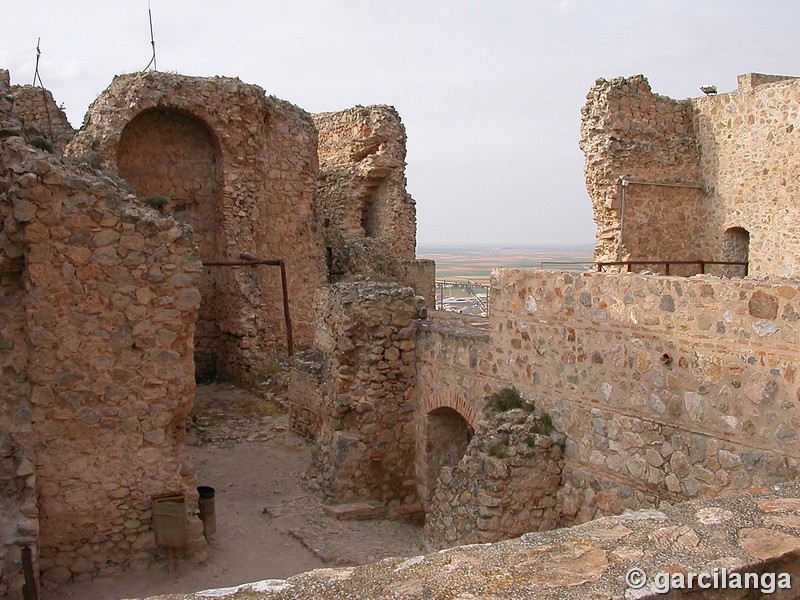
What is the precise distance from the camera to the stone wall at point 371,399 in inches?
400

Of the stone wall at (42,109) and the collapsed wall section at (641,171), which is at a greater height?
the stone wall at (42,109)

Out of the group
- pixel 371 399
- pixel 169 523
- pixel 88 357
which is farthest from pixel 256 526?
pixel 88 357

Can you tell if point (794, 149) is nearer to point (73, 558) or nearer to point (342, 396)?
point (342, 396)

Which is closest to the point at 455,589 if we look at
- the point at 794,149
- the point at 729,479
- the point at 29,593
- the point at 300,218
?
the point at 729,479

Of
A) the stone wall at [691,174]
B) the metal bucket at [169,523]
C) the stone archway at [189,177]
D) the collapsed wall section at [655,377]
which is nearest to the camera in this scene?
the collapsed wall section at [655,377]

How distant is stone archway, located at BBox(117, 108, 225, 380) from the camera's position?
54.1 ft

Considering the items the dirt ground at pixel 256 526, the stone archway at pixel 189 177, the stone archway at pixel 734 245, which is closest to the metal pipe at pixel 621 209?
the stone archway at pixel 734 245

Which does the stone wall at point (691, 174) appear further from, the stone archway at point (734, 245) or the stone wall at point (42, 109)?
the stone wall at point (42, 109)

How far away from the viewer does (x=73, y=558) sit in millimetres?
7184

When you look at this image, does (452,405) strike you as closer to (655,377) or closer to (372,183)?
(655,377)

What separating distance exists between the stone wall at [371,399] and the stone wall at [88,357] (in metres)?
2.91

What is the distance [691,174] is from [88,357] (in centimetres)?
1240

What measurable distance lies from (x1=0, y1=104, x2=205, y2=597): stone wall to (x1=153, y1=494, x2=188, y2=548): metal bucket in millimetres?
125

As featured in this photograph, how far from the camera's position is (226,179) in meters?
16.8
